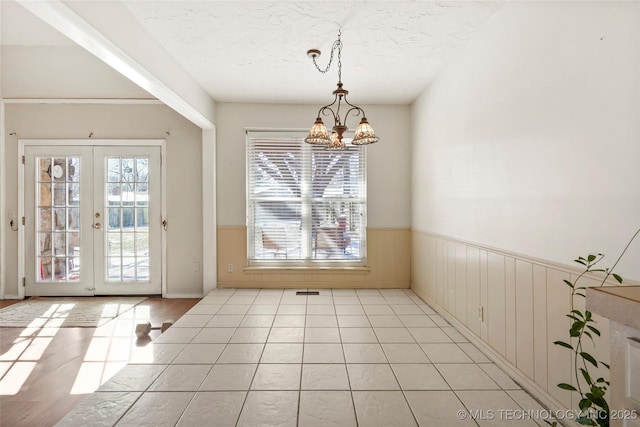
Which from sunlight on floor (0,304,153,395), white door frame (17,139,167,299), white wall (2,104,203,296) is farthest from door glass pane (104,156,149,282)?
sunlight on floor (0,304,153,395)

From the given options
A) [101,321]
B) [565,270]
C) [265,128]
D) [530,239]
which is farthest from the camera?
[265,128]

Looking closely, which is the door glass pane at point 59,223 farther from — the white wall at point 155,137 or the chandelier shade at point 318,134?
the chandelier shade at point 318,134

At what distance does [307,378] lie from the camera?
75.5 inches

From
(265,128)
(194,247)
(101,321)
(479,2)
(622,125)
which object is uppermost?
(479,2)

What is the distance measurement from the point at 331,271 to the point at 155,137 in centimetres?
297

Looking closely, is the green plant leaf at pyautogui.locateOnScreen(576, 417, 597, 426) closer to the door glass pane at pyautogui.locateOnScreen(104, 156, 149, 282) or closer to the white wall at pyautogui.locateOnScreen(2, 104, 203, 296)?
the white wall at pyautogui.locateOnScreen(2, 104, 203, 296)

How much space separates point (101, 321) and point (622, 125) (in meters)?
4.30

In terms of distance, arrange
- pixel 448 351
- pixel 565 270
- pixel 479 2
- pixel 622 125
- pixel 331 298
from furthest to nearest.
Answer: pixel 331 298, pixel 448 351, pixel 479 2, pixel 565 270, pixel 622 125

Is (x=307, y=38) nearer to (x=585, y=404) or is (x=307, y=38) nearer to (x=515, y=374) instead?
(x=585, y=404)

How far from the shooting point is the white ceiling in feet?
6.90

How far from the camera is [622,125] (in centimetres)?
125

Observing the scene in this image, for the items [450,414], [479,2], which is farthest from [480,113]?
[450,414]

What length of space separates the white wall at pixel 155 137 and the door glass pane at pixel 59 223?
0.30 meters

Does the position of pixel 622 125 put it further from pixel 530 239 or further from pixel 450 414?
pixel 450 414
